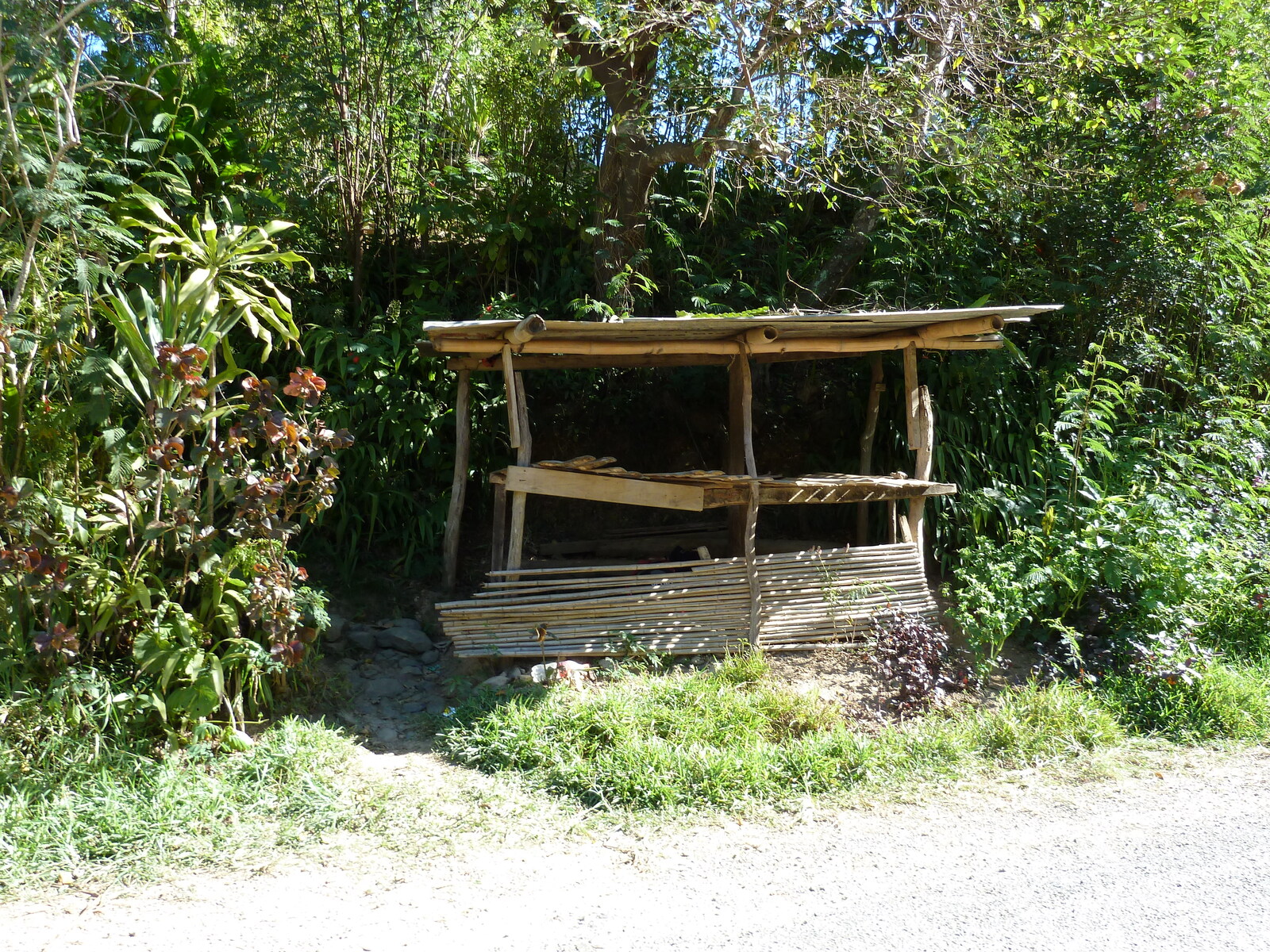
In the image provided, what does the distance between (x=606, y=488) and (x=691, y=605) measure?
2.89ft

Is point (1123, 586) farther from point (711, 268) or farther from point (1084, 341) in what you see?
point (711, 268)

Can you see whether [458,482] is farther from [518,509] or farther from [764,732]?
[764,732]

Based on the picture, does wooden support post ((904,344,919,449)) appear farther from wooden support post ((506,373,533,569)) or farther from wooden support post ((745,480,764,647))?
wooden support post ((506,373,533,569))

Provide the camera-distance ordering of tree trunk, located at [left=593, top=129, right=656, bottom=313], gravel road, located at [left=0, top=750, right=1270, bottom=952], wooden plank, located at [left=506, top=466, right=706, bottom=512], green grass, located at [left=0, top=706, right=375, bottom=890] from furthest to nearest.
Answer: tree trunk, located at [left=593, top=129, right=656, bottom=313], wooden plank, located at [left=506, top=466, right=706, bottom=512], green grass, located at [left=0, top=706, right=375, bottom=890], gravel road, located at [left=0, top=750, right=1270, bottom=952]

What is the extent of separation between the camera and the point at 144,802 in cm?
405

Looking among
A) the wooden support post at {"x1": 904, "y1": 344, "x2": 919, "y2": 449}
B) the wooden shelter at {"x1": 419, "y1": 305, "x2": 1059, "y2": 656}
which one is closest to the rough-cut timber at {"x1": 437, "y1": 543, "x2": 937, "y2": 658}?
the wooden shelter at {"x1": 419, "y1": 305, "x2": 1059, "y2": 656}

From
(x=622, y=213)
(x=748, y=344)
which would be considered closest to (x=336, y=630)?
(x=748, y=344)

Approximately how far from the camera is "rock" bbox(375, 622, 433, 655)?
6.20 m

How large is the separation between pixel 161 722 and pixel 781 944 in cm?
294

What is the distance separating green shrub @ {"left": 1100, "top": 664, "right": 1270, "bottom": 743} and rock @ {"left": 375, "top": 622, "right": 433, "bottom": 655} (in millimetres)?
4107

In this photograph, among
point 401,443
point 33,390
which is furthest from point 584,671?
point 33,390

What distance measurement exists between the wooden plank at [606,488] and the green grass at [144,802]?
201 cm

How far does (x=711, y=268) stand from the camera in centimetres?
831

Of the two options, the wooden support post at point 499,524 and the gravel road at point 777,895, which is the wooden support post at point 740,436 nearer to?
the wooden support post at point 499,524
